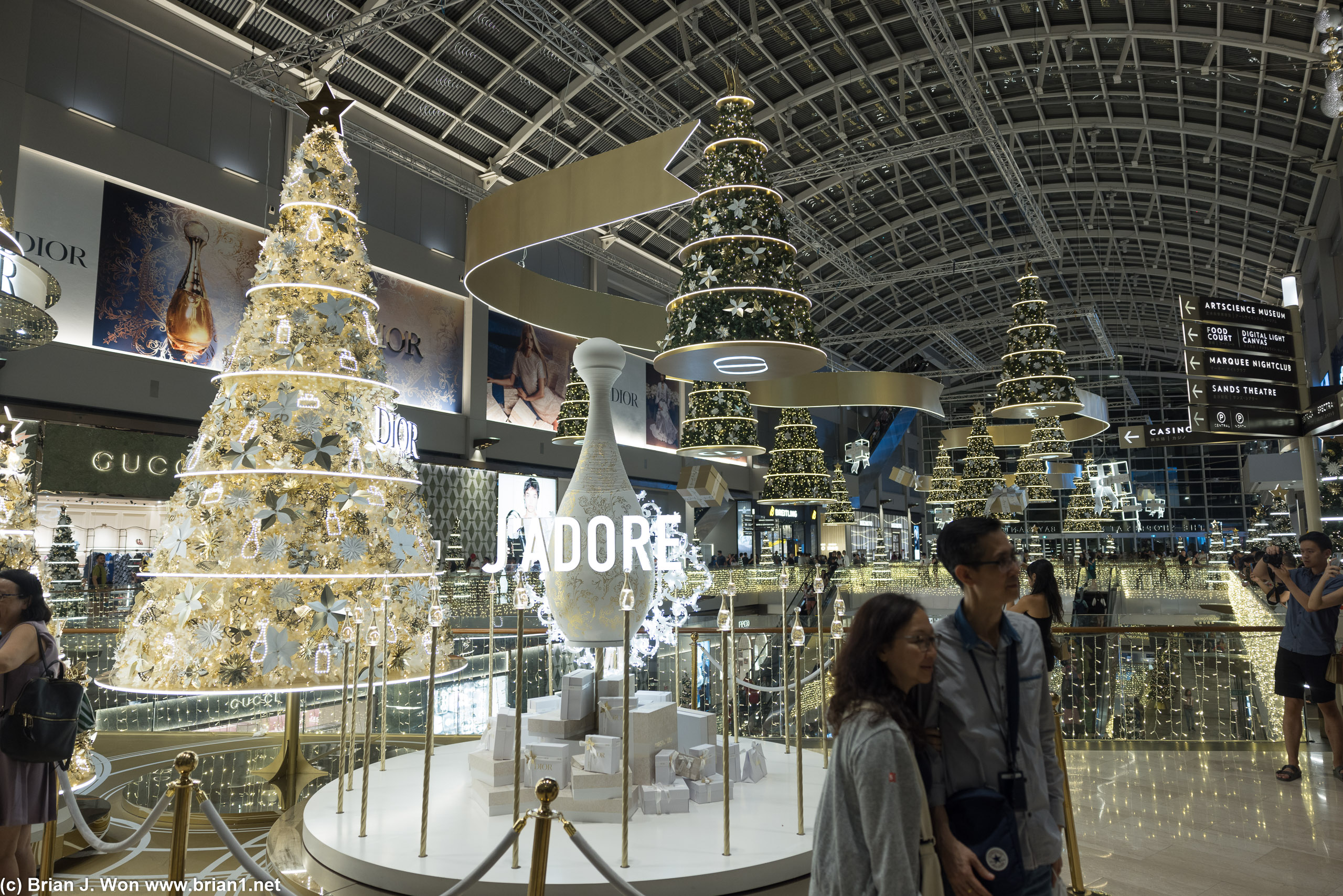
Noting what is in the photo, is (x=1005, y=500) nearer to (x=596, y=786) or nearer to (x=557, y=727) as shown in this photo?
(x=557, y=727)

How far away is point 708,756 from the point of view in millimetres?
3980

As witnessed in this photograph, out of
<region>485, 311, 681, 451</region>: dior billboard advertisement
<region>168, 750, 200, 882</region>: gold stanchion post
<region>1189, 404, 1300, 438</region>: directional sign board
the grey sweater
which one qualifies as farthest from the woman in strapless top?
<region>485, 311, 681, 451</region>: dior billboard advertisement

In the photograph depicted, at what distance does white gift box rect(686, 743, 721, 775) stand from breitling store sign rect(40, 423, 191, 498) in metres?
10.7

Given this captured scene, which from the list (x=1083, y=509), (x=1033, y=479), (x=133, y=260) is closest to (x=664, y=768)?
(x=133, y=260)

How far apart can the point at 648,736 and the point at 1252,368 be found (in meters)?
6.73

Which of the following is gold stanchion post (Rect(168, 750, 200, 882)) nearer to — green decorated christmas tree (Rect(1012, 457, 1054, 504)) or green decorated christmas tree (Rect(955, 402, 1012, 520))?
green decorated christmas tree (Rect(955, 402, 1012, 520))

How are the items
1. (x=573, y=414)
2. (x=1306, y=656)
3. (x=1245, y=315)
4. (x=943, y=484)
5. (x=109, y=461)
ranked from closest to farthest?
(x=1306, y=656)
(x=1245, y=315)
(x=573, y=414)
(x=109, y=461)
(x=943, y=484)

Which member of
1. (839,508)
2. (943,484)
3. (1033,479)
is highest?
(943,484)

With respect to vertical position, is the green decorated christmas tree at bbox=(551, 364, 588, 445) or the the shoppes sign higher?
the green decorated christmas tree at bbox=(551, 364, 588, 445)

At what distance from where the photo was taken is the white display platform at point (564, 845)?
117 inches

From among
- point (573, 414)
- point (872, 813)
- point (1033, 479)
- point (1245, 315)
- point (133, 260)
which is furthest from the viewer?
point (1033, 479)

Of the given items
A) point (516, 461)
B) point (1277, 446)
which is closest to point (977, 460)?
point (516, 461)

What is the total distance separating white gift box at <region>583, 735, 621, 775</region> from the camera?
3.66 m

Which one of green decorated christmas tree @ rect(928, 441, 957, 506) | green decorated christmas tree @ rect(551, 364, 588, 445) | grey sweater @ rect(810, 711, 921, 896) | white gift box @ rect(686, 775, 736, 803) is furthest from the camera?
green decorated christmas tree @ rect(928, 441, 957, 506)
